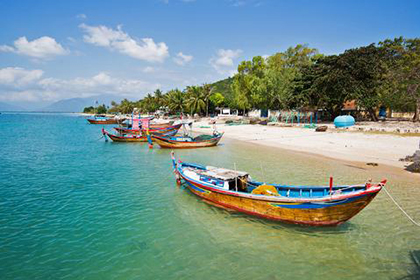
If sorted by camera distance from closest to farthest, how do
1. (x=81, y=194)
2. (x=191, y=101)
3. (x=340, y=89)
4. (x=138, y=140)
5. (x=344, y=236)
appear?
(x=344, y=236) → (x=81, y=194) → (x=138, y=140) → (x=340, y=89) → (x=191, y=101)

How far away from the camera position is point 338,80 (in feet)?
125

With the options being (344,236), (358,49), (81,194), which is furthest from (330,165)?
(358,49)

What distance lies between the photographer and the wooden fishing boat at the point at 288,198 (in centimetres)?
755

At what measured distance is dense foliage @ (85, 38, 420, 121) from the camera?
125 ft

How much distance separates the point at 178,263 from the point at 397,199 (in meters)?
10.7

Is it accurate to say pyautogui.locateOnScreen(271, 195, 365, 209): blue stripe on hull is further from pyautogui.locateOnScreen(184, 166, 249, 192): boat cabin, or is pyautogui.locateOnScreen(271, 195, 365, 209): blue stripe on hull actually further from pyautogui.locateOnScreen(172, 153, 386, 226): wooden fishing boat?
pyautogui.locateOnScreen(184, 166, 249, 192): boat cabin

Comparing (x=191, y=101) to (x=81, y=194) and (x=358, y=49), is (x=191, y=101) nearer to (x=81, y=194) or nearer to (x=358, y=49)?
(x=358, y=49)

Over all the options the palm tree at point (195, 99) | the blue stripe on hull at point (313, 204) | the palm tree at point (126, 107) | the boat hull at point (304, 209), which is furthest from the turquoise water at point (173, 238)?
the palm tree at point (126, 107)

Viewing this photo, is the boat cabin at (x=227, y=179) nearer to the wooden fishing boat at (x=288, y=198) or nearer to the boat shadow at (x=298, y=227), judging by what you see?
the wooden fishing boat at (x=288, y=198)

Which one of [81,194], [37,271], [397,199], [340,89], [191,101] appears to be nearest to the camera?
[37,271]

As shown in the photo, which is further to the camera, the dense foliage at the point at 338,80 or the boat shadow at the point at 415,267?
the dense foliage at the point at 338,80

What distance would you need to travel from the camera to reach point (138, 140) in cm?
3294

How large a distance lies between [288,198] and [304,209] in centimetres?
65

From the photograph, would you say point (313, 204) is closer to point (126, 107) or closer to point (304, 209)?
point (304, 209)
